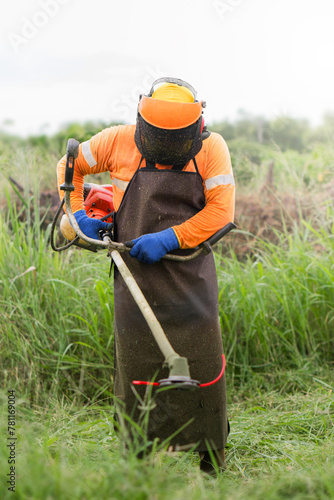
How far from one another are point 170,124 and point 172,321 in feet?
2.85

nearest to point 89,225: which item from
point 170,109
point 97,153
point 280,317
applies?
point 97,153

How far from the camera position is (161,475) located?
4.47 feet

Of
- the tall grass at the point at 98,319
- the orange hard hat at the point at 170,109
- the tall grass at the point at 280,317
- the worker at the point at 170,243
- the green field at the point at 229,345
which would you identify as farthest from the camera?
the tall grass at the point at 280,317

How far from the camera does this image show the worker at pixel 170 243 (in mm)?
2258

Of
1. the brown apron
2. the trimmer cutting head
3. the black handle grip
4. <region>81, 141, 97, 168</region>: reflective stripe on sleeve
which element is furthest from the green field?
<region>81, 141, 97, 168</region>: reflective stripe on sleeve

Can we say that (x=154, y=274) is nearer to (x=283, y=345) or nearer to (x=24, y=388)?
(x=24, y=388)

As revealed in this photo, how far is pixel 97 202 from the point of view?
8.46ft

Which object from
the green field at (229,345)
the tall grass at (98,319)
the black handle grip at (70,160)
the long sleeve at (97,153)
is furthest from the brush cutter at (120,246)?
the tall grass at (98,319)

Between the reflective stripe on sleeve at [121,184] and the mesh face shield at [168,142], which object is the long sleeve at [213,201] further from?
the reflective stripe on sleeve at [121,184]

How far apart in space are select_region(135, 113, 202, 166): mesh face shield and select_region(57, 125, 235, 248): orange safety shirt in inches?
2.1

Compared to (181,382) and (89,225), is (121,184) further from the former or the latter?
(181,382)

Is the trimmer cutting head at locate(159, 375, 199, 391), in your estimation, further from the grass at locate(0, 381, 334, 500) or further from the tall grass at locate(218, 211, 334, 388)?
the tall grass at locate(218, 211, 334, 388)

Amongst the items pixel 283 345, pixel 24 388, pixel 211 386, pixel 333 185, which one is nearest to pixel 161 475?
pixel 211 386

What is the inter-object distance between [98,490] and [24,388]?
211 centimetres
